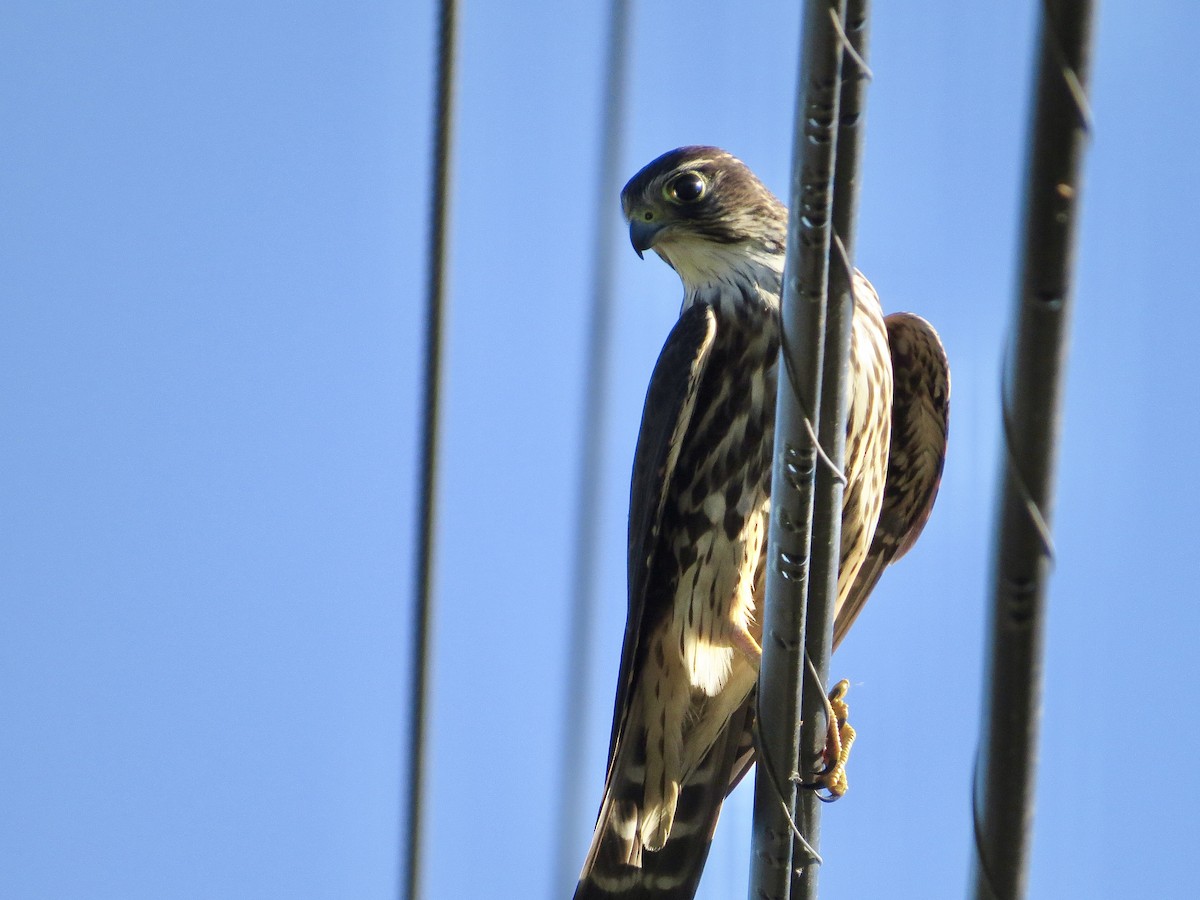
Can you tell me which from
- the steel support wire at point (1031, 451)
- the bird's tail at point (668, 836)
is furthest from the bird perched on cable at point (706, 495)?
the steel support wire at point (1031, 451)

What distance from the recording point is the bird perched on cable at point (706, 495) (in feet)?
12.3

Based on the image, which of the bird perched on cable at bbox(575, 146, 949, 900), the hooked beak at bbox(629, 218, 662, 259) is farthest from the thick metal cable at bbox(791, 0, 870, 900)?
the hooked beak at bbox(629, 218, 662, 259)

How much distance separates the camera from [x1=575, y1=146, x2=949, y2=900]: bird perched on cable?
147 inches

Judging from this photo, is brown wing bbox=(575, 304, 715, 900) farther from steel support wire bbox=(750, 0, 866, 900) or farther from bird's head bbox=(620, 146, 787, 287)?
steel support wire bbox=(750, 0, 866, 900)

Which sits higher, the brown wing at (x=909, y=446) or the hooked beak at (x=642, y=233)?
the hooked beak at (x=642, y=233)

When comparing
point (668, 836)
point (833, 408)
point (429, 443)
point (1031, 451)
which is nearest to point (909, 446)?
point (668, 836)

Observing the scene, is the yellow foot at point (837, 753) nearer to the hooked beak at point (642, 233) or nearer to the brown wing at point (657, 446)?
the brown wing at point (657, 446)

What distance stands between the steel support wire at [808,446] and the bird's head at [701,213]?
190 cm

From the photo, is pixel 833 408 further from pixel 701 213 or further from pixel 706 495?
pixel 701 213

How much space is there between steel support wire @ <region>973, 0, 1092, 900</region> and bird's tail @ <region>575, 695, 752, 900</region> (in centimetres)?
250

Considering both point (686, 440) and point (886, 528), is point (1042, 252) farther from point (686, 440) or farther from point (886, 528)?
point (886, 528)

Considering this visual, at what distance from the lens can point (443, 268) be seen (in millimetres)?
2311

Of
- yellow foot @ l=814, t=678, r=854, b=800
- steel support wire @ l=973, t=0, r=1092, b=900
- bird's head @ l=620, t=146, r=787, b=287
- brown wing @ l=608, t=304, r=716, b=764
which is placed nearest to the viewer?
steel support wire @ l=973, t=0, r=1092, b=900

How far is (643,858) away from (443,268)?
2.15m
